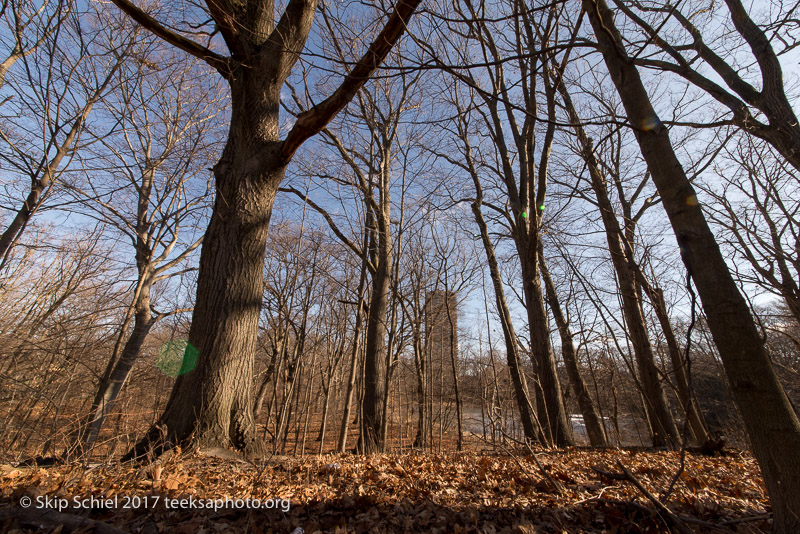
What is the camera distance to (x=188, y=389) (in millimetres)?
2879

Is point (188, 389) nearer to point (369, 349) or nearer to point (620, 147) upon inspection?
point (369, 349)

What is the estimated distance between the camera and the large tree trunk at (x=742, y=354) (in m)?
1.43

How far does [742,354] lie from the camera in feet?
5.01

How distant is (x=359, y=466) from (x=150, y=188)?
400 inches

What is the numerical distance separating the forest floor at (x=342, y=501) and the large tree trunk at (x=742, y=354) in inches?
13.3

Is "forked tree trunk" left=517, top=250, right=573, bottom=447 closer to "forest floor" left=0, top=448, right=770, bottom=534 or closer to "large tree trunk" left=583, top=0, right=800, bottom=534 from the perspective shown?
"forest floor" left=0, top=448, right=770, bottom=534

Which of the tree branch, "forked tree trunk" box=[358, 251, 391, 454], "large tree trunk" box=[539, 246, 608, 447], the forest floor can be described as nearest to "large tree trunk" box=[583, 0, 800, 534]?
the forest floor

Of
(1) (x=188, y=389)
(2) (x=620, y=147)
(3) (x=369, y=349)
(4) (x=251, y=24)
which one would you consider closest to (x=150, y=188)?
(4) (x=251, y=24)

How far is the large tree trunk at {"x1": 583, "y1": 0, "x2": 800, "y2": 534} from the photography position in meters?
1.43

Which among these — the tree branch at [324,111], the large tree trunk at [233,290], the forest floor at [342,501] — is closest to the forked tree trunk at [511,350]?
the forest floor at [342,501]

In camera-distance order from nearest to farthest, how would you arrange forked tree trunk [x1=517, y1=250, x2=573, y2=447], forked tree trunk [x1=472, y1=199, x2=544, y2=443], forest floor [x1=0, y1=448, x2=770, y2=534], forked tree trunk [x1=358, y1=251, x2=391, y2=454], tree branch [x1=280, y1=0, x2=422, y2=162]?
forest floor [x1=0, y1=448, x2=770, y2=534] < tree branch [x1=280, y1=0, x2=422, y2=162] < forked tree trunk [x1=472, y1=199, x2=544, y2=443] < forked tree trunk [x1=517, y1=250, x2=573, y2=447] < forked tree trunk [x1=358, y1=251, x2=391, y2=454]

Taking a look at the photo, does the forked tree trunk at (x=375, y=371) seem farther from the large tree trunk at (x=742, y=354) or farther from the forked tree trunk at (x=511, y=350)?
the large tree trunk at (x=742, y=354)

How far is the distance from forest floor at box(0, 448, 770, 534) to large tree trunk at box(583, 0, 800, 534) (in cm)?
34

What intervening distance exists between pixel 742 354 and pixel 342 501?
7.51 feet
